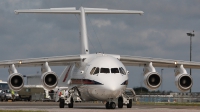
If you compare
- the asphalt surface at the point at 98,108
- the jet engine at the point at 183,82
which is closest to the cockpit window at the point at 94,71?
the asphalt surface at the point at 98,108

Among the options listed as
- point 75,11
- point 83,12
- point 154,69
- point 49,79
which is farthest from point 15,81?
point 154,69

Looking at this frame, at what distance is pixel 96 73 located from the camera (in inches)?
1198

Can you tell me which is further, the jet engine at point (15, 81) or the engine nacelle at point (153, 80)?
the engine nacelle at point (153, 80)

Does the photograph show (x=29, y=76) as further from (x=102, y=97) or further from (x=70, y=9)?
(x=102, y=97)

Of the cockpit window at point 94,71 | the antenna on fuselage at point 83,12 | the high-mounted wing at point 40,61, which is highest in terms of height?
the antenna on fuselage at point 83,12

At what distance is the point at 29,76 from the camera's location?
3061 inches

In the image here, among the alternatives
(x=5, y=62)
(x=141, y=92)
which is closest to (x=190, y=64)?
(x=5, y=62)

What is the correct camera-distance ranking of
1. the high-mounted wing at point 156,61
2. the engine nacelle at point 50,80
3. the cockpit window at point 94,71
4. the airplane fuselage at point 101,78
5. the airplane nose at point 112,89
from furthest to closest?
the high-mounted wing at point 156,61 → the engine nacelle at point 50,80 → the cockpit window at point 94,71 → the airplane fuselage at point 101,78 → the airplane nose at point 112,89

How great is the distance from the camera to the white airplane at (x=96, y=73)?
98.3 ft

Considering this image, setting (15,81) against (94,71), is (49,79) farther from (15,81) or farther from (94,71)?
(94,71)

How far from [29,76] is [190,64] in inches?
1798

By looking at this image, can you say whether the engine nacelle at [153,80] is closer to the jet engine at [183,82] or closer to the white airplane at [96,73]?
the white airplane at [96,73]

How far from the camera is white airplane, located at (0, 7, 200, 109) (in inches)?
1179

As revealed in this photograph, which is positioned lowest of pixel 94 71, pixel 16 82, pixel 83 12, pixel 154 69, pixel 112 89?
pixel 112 89
